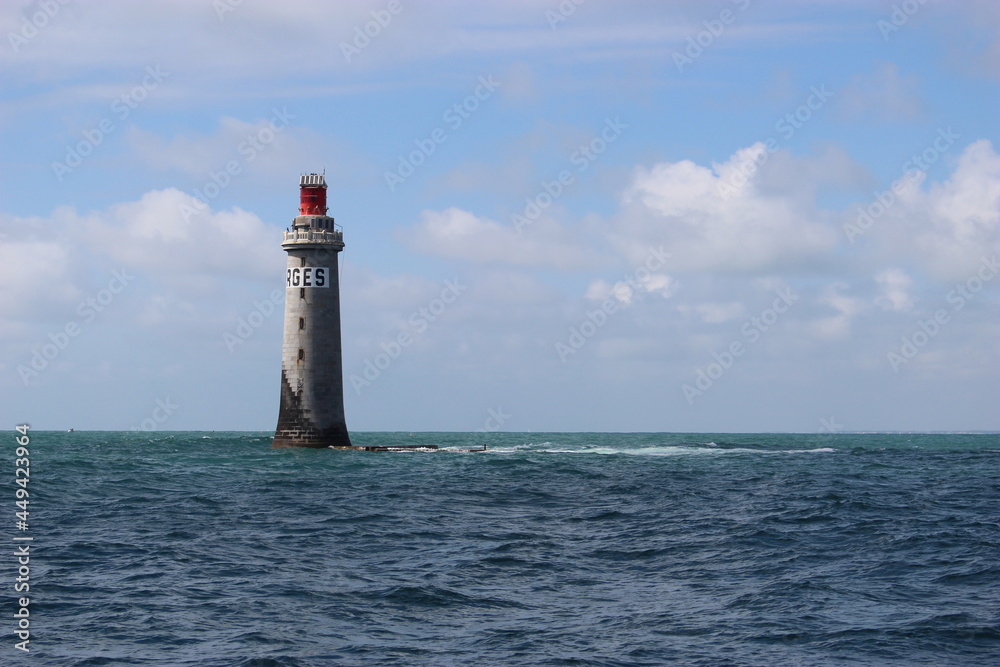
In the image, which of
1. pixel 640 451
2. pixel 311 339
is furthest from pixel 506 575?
pixel 640 451

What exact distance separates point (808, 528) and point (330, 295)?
4077 centimetres

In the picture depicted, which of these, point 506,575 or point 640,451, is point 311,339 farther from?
point 506,575

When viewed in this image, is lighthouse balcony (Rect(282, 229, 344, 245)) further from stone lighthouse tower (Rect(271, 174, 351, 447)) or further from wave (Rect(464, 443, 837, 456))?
wave (Rect(464, 443, 837, 456))

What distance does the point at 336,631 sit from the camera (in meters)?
19.5

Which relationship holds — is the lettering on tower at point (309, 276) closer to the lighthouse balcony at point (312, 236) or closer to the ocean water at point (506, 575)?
the lighthouse balcony at point (312, 236)

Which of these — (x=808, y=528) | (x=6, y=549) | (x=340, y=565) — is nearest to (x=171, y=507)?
(x=6, y=549)

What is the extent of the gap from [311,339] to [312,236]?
6.49 meters

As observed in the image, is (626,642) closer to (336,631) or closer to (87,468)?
(336,631)

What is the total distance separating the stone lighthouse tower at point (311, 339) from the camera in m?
66.2

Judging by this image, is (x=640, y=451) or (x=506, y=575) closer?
(x=506, y=575)

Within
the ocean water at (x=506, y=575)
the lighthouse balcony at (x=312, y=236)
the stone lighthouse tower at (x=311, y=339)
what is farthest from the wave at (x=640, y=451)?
the ocean water at (x=506, y=575)

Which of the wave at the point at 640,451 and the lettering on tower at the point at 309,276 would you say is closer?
the lettering on tower at the point at 309,276

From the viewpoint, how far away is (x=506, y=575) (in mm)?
24859

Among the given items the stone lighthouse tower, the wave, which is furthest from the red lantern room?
the wave
